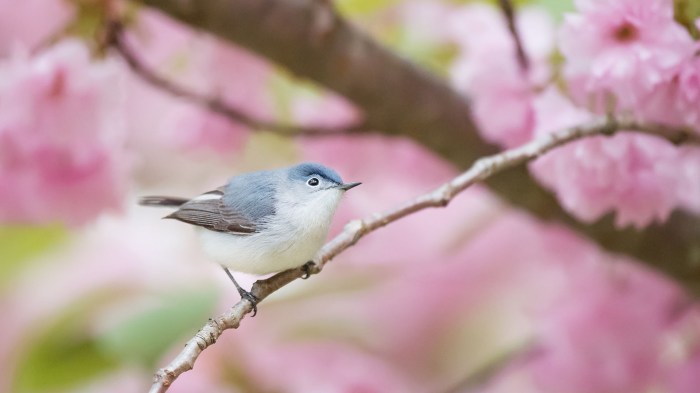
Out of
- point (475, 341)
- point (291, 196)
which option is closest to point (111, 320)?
point (291, 196)

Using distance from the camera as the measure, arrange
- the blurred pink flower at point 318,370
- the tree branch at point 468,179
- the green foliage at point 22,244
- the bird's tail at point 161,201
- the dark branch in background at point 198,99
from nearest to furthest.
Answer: the tree branch at point 468,179, the bird's tail at point 161,201, the dark branch in background at point 198,99, the blurred pink flower at point 318,370, the green foliage at point 22,244

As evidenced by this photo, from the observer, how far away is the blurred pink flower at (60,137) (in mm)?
631

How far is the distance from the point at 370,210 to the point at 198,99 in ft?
1.09

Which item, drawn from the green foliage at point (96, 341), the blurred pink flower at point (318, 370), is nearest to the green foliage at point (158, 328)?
the green foliage at point (96, 341)

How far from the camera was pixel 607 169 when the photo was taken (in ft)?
1.72

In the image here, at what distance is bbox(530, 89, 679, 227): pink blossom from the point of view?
1.70 ft

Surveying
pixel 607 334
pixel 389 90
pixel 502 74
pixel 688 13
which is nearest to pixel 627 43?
pixel 688 13

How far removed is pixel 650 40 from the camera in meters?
0.47

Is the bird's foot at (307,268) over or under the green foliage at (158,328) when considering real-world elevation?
under

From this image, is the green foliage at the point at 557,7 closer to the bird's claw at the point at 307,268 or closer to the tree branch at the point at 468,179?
the tree branch at the point at 468,179

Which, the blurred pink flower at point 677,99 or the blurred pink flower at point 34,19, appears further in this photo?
the blurred pink flower at point 34,19

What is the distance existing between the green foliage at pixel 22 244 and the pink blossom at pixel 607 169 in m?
0.65

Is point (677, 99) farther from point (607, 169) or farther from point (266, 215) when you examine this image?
point (266, 215)

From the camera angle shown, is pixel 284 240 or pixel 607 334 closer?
pixel 284 240
